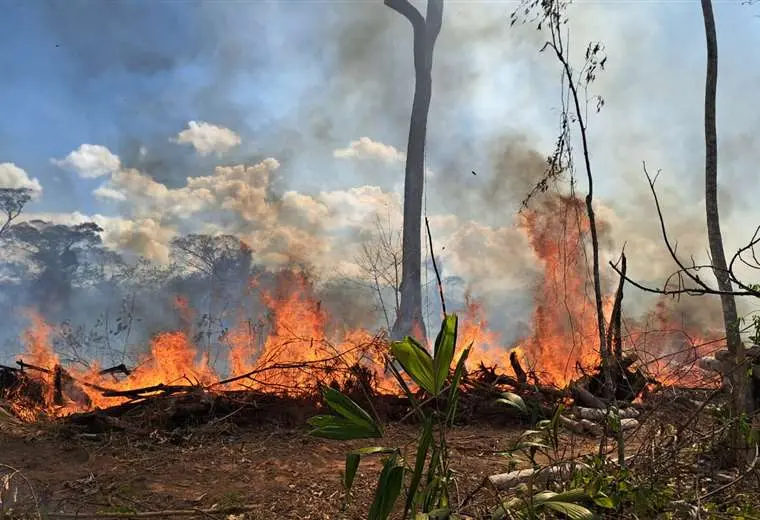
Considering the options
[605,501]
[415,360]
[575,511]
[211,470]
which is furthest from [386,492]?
[211,470]

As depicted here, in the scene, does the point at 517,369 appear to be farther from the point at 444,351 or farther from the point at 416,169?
the point at 416,169

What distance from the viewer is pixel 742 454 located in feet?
12.6

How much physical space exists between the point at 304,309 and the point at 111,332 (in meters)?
14.4

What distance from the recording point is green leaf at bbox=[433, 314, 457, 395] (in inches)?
94.3

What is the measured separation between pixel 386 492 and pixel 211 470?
3.57m

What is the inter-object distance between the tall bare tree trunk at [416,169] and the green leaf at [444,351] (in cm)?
1398

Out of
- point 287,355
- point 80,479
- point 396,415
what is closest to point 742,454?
point 396,415

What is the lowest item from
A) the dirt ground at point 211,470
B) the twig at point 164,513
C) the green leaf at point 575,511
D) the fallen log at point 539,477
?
the twig at point 164,513

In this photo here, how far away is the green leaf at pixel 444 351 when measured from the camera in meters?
2.39

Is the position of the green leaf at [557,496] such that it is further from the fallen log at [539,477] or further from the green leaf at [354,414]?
the green leaf at [354,414]

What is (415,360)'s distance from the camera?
7.88 feet

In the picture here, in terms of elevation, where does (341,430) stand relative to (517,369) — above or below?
below

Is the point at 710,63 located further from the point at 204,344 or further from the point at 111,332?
the point at 111,332

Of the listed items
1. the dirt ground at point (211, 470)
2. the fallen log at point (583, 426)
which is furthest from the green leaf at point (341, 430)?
the fallen log at point (583, 426)
